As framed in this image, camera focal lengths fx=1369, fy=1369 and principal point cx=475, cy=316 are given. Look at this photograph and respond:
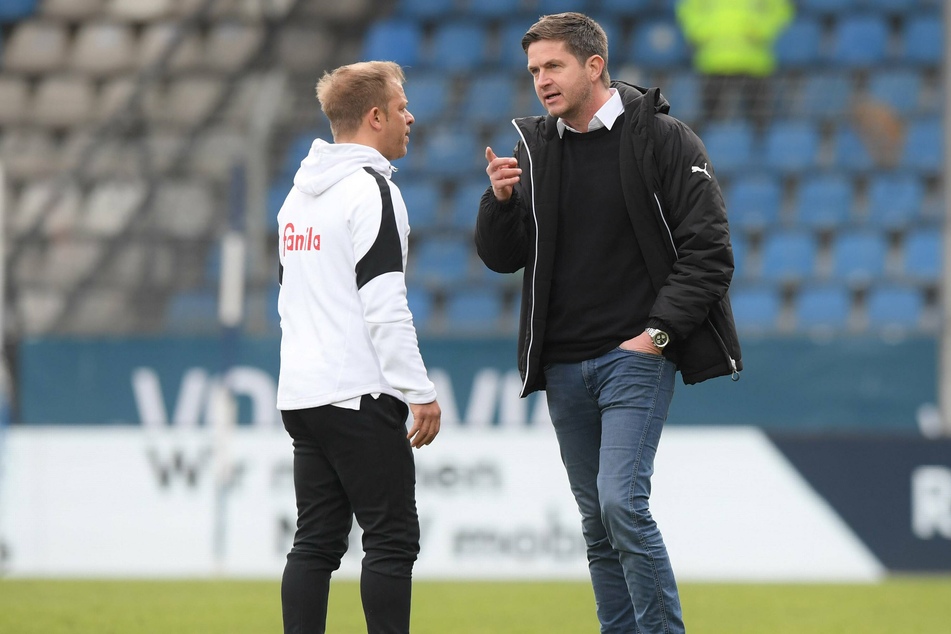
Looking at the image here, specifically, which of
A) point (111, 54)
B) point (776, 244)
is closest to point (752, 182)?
point (776, 244)

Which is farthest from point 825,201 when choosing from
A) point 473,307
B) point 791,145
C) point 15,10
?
point 15,10

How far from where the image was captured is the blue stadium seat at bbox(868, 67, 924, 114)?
9.97 m

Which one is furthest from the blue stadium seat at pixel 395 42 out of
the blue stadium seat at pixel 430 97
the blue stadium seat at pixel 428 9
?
the blue stadium seat at pixel 430 97

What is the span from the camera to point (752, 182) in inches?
384

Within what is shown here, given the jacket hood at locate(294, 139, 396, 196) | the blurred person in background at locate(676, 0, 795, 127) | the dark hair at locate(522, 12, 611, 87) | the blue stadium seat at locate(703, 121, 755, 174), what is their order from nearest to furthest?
the jacket hood at locate(294, 139, 396, 196), the dark hair at locate(522, 12, 611, 87), the blue stadium seat at locate(703, 121, 755, 174), the blurred person in background at locate(676, 0, 795, 127)

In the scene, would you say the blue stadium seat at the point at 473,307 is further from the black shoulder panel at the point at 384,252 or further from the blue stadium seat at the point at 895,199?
the black shoulder panel at the point at 384,252

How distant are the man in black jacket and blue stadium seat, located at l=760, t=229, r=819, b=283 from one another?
5987 millimetres

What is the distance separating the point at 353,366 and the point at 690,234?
915 mm

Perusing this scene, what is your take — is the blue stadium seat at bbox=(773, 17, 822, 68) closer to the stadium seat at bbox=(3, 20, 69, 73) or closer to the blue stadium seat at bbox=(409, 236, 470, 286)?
the blue stadium seat at bbox=(409, 236, 470, 286)

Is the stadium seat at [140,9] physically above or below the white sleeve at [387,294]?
above

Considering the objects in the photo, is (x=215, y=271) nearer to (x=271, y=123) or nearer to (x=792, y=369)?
(x=271, y=123)

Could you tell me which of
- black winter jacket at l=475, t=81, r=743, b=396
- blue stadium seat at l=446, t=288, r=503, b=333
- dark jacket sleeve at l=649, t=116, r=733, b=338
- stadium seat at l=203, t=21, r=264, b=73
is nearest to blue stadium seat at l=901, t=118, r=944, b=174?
blue stadium seat at l=446, t=288, r=503, b=333

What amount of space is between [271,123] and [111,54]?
2807 millimetres

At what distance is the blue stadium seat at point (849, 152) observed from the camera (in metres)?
9.82
